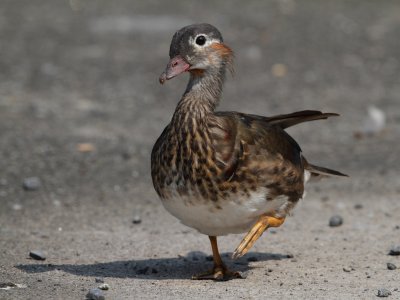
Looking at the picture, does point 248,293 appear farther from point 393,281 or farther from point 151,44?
point 151,44

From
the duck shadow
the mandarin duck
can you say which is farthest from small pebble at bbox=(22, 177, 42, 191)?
the mandarin duck

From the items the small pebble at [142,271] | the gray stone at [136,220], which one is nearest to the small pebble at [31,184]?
the gray stone at [136,220]

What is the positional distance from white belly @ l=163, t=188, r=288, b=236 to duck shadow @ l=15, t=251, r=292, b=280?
0.62m

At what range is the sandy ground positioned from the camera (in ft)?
23.5

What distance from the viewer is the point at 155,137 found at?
11.7m

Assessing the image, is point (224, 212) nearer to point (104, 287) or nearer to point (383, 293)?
point (104, 287)

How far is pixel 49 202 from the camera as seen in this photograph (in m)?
9.35

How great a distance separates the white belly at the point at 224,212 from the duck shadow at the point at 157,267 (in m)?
0.62

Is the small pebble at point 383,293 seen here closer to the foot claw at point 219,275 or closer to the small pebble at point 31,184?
the foot claw at point 219,275

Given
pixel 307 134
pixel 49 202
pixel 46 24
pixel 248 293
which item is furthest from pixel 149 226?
pixel 46 24

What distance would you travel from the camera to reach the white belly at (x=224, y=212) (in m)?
6.56

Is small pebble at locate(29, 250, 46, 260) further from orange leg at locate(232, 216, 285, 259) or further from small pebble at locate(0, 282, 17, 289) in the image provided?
orange leg at locate(232, 216, 285, 259)

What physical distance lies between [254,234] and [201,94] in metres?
1.16

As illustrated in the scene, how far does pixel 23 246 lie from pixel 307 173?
8.34ft
